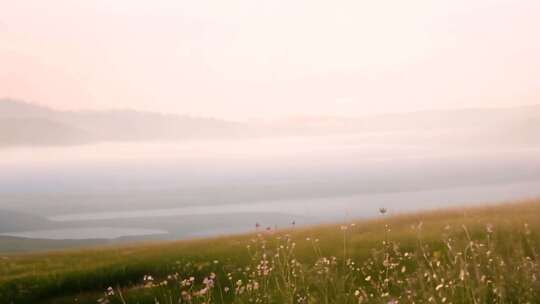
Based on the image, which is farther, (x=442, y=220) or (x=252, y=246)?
(x=442, y=220)

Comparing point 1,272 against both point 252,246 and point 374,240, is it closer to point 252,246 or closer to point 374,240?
point 252,246

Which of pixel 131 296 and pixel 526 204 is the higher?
pixel 526 204

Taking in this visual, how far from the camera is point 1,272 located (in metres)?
20.0

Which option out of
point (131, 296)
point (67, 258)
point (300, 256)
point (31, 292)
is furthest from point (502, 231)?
point (67, 258)

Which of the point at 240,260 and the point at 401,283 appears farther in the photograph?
the point at 240,260

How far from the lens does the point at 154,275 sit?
694 inches

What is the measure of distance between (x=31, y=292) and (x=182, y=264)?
14.6ft

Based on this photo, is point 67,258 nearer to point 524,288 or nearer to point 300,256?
point 300,256

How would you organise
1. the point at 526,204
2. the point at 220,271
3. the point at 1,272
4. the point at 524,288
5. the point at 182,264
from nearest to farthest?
1. the point at 524,288
2. the point at 220,271
3. the point at 182,264
4. the point at 1,272
5. the point at 526,204

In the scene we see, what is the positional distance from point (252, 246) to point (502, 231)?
26.8ft

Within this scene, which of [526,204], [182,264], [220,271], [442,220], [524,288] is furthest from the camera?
[526,204]

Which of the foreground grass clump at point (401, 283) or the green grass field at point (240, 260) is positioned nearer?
the foreground grass clump at point (401, 283)

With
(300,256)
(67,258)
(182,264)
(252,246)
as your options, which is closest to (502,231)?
(300,256)

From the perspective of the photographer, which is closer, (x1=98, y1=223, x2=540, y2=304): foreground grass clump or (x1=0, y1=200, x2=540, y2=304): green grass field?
(x1=98, y1=223, x2=540, y2=304): foreground grass clump
